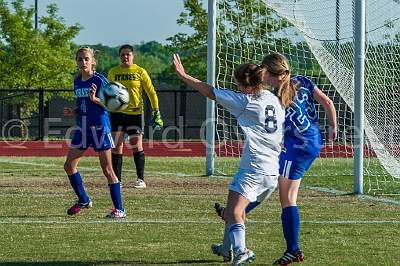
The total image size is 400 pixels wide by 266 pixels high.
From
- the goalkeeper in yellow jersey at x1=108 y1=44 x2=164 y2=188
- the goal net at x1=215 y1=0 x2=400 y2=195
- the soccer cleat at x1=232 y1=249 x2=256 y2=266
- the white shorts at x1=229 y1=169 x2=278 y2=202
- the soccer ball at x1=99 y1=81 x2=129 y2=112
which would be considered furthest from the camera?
the goal net at x1=215 y1=0 x2=400 y2=195

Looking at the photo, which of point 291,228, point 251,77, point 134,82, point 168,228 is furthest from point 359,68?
point 251,77

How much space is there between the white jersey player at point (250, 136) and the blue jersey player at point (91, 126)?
328cm

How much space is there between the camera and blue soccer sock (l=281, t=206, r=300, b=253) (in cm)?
761

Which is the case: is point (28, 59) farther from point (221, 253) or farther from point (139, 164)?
point (221, 253)

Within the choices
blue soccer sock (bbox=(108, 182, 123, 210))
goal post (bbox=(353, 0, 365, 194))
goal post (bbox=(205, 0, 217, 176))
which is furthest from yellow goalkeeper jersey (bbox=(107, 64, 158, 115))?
blue soccer sock (bbox=(108, 182, 123, 210))

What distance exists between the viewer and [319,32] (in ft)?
50.7

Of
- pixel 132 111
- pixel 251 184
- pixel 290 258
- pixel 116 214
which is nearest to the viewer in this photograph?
pixel 251 184

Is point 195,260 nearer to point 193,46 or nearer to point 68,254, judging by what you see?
point 68,254

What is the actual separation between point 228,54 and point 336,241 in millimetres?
8811

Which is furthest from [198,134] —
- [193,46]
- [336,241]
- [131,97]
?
[336,241]

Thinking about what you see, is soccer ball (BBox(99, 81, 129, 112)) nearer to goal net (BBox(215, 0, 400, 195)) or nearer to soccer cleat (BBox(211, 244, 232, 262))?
soccer cleat (BBox(211, 244, 232, 262))

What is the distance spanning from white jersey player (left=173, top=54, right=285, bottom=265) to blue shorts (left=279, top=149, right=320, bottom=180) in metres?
0.52

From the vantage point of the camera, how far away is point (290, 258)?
7473 millimetres

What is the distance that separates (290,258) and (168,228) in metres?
Answer: 2.30
